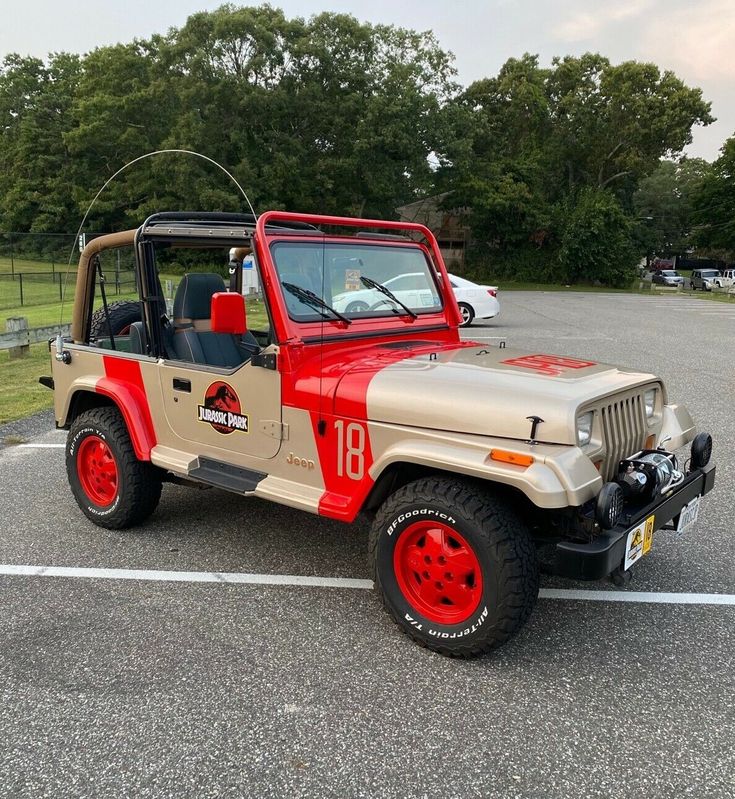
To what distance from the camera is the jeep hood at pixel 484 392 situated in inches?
105

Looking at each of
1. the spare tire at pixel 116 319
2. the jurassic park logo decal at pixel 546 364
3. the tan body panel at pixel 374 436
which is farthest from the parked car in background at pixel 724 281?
the tan body panel at pixel 374 436

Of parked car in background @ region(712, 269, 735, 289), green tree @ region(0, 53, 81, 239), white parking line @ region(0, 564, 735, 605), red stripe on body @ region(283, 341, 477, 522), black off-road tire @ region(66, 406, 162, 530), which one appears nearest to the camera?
red stripe on body @ region(283, 341, 477, 522)

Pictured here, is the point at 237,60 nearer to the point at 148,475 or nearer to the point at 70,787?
the point at 148,475

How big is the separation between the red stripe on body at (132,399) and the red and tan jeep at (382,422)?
0.6 inches

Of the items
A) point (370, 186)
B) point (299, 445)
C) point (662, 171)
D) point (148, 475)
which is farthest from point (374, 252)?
point (662, 171)

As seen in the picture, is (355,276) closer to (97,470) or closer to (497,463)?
(497,463)

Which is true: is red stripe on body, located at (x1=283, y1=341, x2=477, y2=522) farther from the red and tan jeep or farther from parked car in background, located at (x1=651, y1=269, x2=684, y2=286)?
parked car in background, located at (x1=651, y1=269, x2=684, y2=286)

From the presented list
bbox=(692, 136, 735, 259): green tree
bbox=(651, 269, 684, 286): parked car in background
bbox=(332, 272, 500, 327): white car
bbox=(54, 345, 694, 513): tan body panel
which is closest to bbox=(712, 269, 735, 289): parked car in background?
bbox=(651, 269, 684, 286): parked car in background

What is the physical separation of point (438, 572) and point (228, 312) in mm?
1547

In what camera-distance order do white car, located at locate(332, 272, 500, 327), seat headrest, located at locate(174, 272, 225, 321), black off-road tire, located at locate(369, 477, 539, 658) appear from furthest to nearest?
seat headrest, located at locate(174, 272, 225, 321), white car, located at locate(332, 272, 500, 327), black off-road tire, located at locate(369, 477, 539, 658)

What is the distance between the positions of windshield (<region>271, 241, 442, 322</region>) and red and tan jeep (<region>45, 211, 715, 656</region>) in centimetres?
1

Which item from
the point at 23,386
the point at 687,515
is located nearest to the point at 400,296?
the point at 687,515

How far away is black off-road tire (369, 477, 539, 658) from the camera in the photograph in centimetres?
262

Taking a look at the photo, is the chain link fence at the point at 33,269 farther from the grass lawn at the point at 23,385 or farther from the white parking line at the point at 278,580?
the white parking line at the point at 278,580
